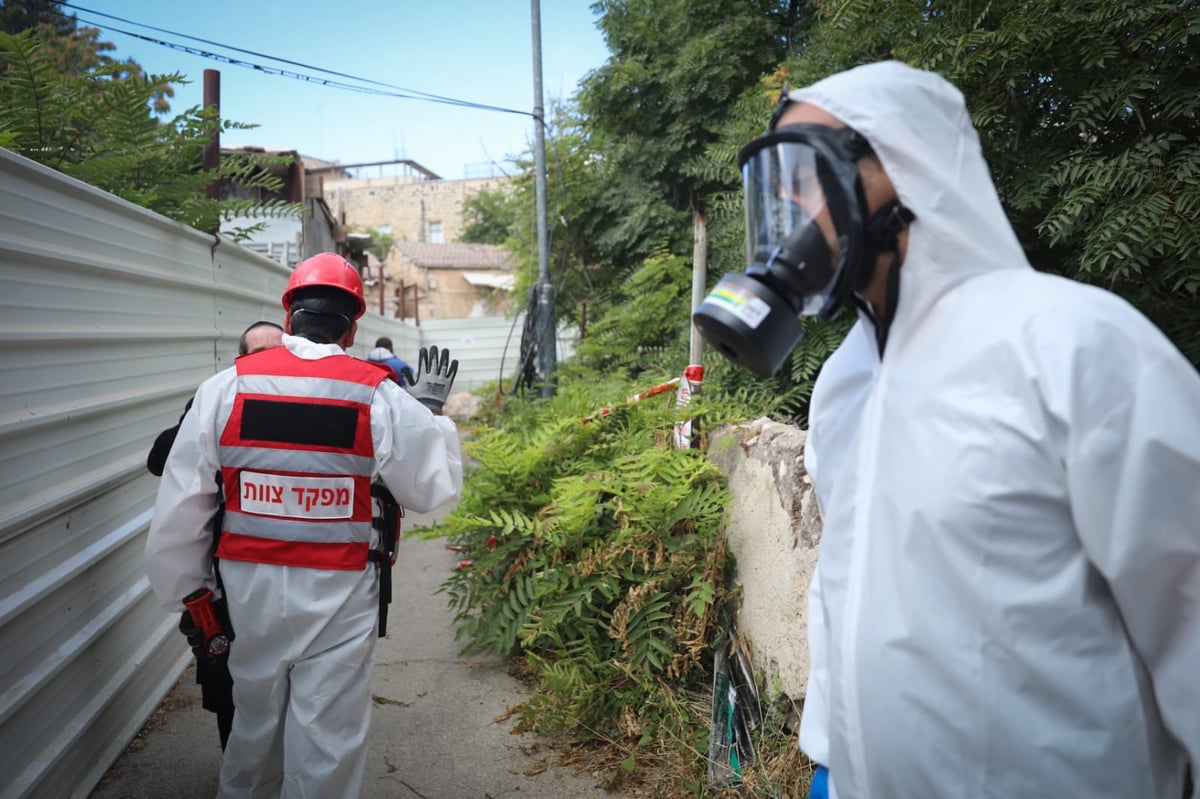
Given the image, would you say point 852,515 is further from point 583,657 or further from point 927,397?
point 583,657

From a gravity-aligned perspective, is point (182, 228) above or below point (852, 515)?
above

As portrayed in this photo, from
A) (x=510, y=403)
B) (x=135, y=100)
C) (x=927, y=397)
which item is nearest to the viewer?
(x=927, y=397)

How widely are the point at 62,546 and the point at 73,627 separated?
370 millimetres

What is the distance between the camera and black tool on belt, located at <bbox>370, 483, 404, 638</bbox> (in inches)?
125

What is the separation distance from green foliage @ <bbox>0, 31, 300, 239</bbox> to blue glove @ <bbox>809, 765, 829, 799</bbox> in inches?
Answer: 180

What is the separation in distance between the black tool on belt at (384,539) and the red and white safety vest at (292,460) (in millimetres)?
182

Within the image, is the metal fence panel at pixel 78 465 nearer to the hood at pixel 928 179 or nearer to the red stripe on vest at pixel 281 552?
the red stripe on vest at pixel 281 552

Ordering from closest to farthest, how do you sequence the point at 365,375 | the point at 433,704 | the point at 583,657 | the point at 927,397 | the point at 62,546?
the point at 927,397 < the point at 365,375 < the point at 62,546 < the point at 583,657 < the point at 433,704

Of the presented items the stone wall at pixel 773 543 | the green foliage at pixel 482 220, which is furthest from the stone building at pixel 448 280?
the stone wall at pixel 773 543

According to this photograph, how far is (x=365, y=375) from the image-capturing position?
9.96 ft

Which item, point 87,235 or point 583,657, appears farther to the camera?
point 583,657

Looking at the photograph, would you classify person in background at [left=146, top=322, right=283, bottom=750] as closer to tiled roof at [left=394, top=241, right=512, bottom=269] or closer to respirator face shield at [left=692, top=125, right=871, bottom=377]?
respirator face shield at [left=692, top=125, right=871, bottom=377]

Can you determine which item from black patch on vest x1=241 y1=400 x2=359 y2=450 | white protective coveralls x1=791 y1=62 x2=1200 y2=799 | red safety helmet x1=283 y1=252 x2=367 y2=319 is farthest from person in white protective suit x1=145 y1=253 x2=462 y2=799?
white protective coveralls x1=791 y1=62 x2=1200 y2=799

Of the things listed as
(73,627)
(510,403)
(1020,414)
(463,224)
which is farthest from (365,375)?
(463,224)
